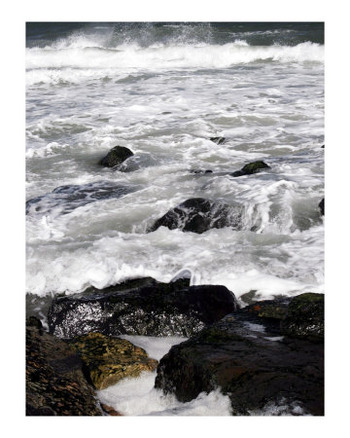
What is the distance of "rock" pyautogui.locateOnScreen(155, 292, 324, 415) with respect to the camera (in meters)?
2.16

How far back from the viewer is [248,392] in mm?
2234

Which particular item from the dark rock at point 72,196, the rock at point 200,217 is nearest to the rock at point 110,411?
the rock at point 200,217

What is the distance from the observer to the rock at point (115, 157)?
7582mm

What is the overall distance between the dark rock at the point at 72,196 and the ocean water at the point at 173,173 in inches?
0.9

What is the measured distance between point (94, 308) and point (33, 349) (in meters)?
0.80

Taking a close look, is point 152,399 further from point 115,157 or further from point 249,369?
point 115,157

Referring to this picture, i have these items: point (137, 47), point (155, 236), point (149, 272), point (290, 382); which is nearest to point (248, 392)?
point (290, 382)

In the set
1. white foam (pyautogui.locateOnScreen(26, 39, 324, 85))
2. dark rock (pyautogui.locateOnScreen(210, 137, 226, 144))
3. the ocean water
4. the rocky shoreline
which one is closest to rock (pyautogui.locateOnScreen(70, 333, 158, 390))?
the rocky shoreline

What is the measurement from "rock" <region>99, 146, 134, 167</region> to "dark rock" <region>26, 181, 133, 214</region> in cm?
80

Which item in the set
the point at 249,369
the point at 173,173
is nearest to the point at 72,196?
the point at 173,173

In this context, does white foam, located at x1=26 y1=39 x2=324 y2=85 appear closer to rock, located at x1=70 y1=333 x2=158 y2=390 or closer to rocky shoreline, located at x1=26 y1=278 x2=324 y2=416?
rocky shoreline, located at x1=26 y1=278 x2=324 y2=416

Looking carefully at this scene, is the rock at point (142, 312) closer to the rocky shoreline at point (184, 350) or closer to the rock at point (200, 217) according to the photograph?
the rocky shoreline at point (184, 350)

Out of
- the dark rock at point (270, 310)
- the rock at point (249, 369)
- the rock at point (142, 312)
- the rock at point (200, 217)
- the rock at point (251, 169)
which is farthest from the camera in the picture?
the rock at point (251, 169)
